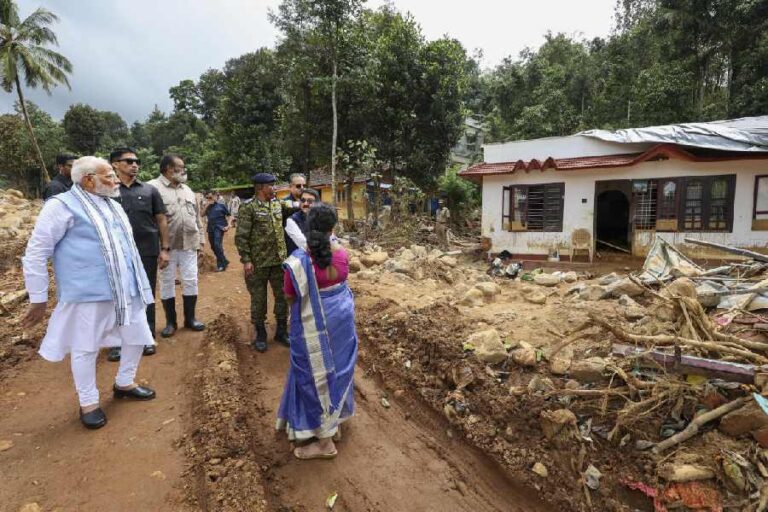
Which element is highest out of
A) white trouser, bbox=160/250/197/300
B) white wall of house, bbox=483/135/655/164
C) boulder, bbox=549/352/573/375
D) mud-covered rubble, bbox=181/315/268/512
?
white wall of house, bbox=483/135/655/164

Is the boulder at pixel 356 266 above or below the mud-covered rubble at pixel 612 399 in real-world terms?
above

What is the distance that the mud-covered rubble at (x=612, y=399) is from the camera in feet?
8.75

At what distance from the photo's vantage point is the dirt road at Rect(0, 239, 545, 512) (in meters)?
2.32

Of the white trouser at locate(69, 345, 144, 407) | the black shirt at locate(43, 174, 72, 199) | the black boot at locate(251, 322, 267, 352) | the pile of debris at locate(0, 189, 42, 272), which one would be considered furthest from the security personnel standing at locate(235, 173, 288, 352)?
the pile of debris at locate(0, 189, 42, 272)

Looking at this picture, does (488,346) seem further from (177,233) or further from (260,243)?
(177,233)

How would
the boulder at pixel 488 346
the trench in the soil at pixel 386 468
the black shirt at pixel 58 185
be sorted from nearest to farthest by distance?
the trench in the soil at pixel 386 468
the boulder at pixel 488 346
the black shirt at pixel 58 185

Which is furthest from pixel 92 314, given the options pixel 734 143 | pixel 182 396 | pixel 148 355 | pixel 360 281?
pixel 734 143

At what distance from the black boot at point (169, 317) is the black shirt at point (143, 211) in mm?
660

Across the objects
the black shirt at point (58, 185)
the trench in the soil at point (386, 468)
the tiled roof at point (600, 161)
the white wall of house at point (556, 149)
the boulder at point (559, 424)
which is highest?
the white wall of house at point (556, 149)

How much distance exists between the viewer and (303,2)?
44.3 ft

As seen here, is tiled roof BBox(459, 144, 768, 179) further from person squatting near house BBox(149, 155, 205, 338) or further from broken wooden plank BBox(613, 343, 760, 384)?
person squatting near house BBox(149, 155, 205, 338)

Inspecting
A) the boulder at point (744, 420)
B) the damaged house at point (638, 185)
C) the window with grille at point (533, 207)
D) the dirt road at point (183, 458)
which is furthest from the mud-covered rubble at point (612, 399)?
the window with grille at point (533, 207)

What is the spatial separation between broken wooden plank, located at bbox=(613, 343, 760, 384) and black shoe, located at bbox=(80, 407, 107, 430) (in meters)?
3.86

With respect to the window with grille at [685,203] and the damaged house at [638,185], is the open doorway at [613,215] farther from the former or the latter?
the window with grille at [685,203]
